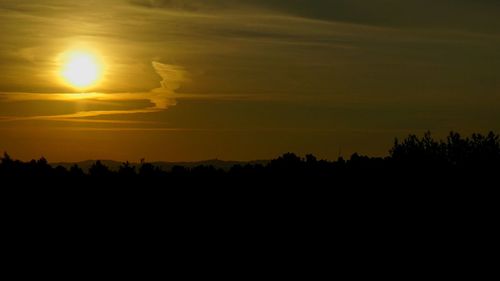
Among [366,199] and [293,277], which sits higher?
[366,199]

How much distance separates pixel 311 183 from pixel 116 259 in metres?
7.04

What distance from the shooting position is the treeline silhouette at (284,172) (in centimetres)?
2234

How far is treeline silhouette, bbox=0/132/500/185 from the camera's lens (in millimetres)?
22344

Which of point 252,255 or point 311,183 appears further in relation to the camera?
point 311,183

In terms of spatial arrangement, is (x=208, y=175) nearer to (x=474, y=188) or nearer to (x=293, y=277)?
(x=293, y=277)

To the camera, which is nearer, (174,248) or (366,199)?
(174,248)

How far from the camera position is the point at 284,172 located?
26.6 m

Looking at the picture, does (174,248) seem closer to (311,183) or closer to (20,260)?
(20,260)

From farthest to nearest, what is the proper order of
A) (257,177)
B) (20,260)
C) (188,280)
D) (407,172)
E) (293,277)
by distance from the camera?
(407,172)
(257,177)
(293,277)
(188,280)
(20,260)

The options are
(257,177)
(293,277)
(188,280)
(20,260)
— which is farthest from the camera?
(257,177)

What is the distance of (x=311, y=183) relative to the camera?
87.1 ft

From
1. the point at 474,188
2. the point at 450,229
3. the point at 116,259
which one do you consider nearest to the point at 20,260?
the point at 116,259

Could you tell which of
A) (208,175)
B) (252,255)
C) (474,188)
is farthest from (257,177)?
(474,188)

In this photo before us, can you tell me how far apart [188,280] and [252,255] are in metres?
1.96
